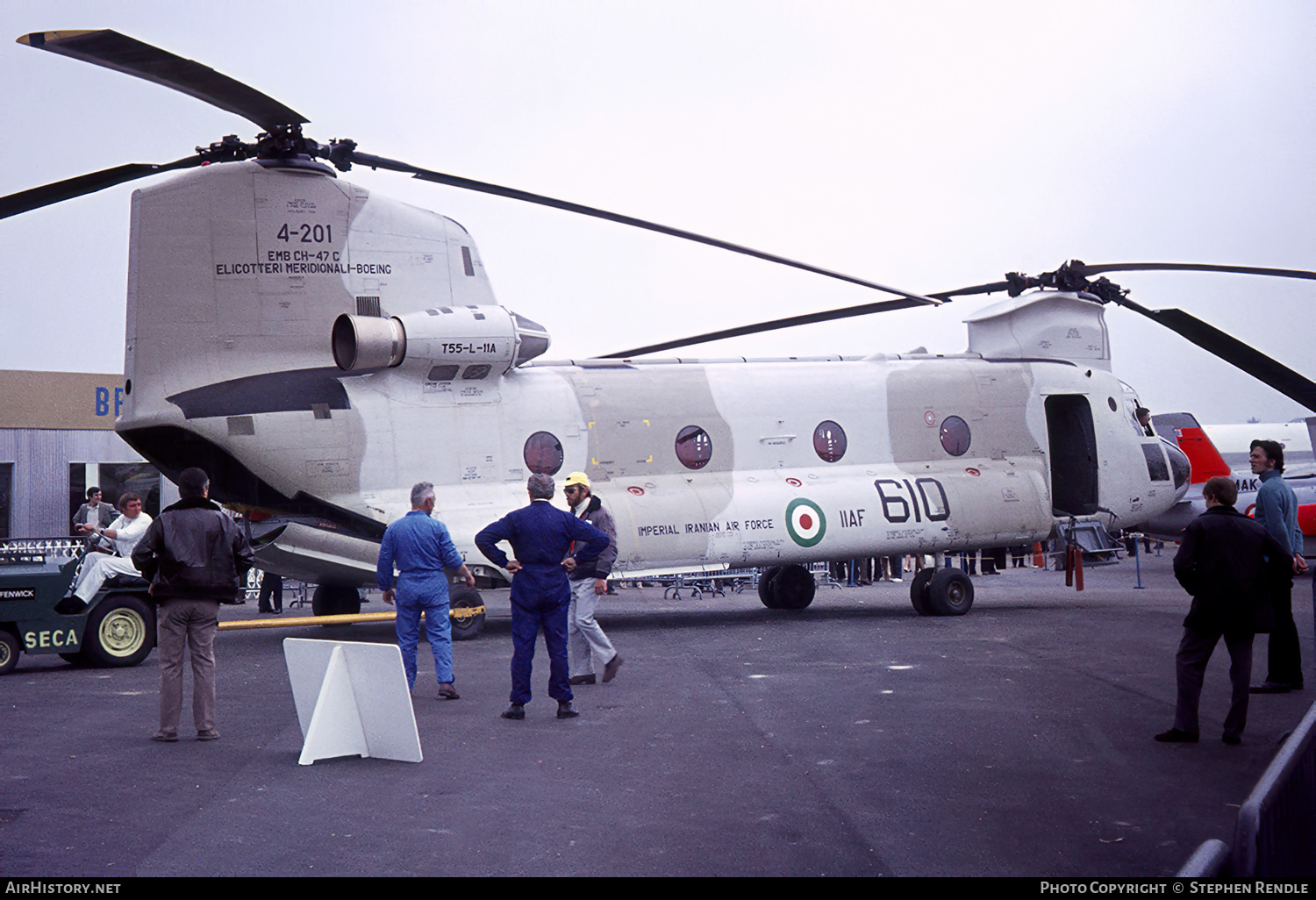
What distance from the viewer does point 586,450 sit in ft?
49.2

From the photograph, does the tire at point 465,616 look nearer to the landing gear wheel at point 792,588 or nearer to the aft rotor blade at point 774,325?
the aft rotor blade at point 774,325

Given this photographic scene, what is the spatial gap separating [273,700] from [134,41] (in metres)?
5.55

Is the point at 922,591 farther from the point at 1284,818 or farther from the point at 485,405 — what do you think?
the point at 1284,818

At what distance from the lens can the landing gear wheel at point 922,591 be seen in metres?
16.2

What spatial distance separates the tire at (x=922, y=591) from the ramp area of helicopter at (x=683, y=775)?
4.19 meters

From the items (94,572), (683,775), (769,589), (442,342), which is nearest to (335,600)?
(94,572)

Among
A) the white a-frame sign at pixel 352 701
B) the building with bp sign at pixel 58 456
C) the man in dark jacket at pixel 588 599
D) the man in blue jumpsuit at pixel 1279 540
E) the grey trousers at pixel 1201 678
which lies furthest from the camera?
the building with bp sign at pixel 58 456

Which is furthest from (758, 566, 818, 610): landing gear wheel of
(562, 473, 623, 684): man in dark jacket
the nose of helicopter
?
(562, 473, 623, 684): man in dark jacket

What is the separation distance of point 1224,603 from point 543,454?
9.13 meters

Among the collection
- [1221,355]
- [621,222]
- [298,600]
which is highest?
[621,222]

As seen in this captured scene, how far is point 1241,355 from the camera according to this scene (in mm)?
13203

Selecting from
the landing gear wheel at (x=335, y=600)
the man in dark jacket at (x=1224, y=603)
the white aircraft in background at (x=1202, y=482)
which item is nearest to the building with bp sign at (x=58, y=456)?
the landing gear wheel at (x=335, y=600)
